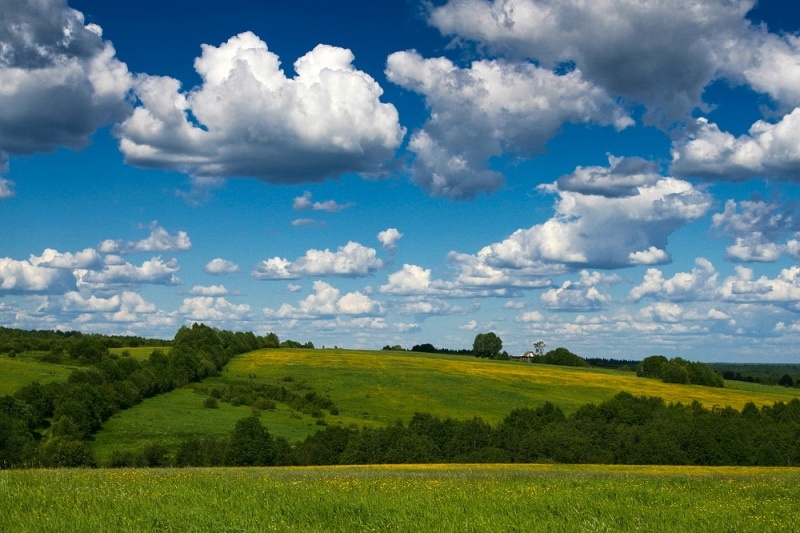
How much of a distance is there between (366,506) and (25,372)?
116 meters

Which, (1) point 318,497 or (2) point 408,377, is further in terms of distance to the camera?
(2) point 408,377

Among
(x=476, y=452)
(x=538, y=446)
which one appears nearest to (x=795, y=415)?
(x=538, y=446)

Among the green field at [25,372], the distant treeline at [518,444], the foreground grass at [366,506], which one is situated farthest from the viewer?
the green field at [25,372]

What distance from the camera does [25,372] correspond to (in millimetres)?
114500

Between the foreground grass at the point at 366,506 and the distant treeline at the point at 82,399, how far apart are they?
41.3 m

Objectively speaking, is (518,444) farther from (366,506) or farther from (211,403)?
(366,506)

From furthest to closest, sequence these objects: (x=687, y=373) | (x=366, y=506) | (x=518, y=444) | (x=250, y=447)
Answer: (x=687, y=373) → (x=518, y=444) → (x=250, y=447) → (x=366, y=506)

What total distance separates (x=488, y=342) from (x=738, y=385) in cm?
6844

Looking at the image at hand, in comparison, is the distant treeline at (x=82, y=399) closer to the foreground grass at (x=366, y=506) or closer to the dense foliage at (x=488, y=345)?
the foreground grass at (x=366, y=506)

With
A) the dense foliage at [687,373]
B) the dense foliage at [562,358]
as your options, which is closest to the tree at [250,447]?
the dense foliage at [687,373]

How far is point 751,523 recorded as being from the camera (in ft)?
43.7

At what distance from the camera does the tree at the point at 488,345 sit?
19775cm

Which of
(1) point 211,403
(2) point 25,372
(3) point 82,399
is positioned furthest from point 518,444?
(2) point 25,372

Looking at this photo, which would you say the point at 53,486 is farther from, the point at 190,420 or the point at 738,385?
the point at 738,385
